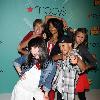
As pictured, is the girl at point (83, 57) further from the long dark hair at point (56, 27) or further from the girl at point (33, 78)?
the girl at point (33, 78)

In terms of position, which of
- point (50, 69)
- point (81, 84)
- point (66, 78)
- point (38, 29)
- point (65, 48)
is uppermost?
point (38, 29)

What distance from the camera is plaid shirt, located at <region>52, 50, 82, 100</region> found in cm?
269

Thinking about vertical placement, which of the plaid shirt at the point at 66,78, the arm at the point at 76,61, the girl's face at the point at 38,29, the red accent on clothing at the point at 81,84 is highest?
the girl's face at the point at 38,29

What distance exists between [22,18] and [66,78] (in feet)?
3.97

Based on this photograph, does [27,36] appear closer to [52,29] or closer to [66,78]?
[52,29]

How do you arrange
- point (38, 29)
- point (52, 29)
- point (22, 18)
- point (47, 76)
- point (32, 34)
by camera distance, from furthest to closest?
point (22, 18)
point (32, 34)
point (38, 29)
point (52, 29)
point (47, 76)

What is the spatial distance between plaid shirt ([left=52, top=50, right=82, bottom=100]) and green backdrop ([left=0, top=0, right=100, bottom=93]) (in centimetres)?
95

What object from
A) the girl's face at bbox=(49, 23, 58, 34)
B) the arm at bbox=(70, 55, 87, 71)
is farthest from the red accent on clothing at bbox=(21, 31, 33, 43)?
the arm at bbox=(70, 55, 87, 71)

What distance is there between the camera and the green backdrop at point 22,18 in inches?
141

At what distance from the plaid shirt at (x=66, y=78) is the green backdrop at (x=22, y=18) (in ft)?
3.13

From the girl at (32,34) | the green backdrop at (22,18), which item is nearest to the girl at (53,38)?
the girl at (32,34)

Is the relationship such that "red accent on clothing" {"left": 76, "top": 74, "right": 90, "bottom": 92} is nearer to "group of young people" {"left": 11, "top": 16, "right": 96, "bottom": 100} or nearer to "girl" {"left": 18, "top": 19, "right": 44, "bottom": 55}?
"group of young people" {"left": 11, "top": 16, "right": 96, "bottom": 100}

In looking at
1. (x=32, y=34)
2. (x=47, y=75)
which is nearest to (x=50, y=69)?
(x=47, y=75)

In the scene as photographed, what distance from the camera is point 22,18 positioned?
3600 millimetres
